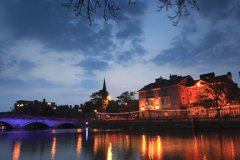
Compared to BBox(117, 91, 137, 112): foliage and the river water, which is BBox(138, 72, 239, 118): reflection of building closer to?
BBox(117, 91, 137, 112): foliage

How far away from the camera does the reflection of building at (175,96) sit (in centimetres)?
6084

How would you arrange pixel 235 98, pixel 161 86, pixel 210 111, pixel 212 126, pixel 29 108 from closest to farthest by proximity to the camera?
pixel 212 126, pixel 235 98, pixel 210 111, pixel 161 86, pixel 29 108

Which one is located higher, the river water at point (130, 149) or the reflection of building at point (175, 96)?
the reflection of building at point (175, 96)

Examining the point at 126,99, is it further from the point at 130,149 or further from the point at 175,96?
the point at 130,149

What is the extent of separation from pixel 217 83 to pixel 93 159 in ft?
147

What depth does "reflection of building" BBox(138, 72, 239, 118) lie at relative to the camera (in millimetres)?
60844

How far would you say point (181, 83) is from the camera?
64562 mm

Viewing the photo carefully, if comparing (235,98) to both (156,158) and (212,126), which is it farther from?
(156,158)

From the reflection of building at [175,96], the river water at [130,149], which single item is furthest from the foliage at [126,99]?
the river water at [130,149]

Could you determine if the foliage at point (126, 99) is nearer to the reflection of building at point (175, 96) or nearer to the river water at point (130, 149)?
the reflection of building at point (175, 96)

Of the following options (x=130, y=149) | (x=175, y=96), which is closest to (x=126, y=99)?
(x=175, y=96)

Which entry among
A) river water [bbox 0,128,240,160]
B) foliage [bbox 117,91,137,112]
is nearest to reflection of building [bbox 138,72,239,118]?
foliage [bbox 117,91,137,112]

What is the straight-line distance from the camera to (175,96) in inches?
2514

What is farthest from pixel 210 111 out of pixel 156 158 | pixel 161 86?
pixel 156 158
